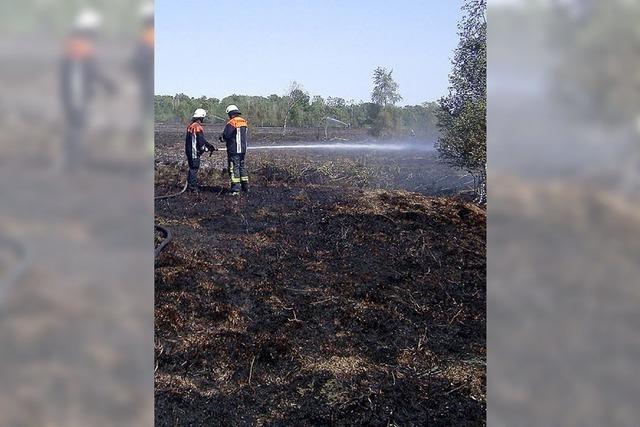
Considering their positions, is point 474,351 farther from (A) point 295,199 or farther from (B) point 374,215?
(A) point 295,199

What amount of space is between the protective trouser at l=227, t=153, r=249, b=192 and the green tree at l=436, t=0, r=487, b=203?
286cm

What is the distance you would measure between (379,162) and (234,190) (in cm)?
401

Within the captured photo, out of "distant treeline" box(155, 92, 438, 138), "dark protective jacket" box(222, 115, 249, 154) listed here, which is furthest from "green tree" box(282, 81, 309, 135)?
"dark protective jacket" box(222, 115, 249, 154)

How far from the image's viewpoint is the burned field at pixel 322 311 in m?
3.46

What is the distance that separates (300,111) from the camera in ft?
67.3

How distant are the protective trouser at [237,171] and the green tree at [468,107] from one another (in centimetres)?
286
